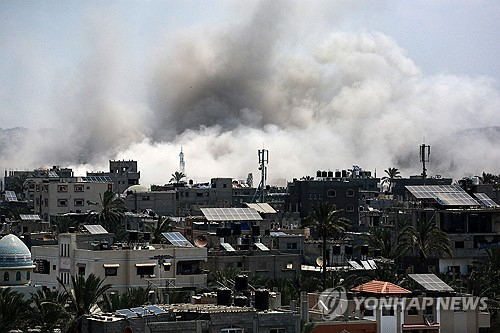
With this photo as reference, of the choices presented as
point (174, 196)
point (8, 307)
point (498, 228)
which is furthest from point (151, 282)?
point (174, 196)

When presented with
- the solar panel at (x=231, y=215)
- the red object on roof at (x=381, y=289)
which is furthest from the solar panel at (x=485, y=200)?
the red object on roof at (x=381, y=289)

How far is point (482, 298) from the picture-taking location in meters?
64.6

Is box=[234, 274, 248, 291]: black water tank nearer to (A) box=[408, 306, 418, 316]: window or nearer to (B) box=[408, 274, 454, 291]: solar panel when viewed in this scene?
(A) box=[408, 306, 418, 316]: window

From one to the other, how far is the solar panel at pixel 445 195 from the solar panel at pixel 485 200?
28.9 inches

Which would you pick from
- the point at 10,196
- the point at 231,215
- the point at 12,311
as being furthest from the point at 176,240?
the point at 10,196

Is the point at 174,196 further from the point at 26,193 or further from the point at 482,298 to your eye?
the point at 482,298

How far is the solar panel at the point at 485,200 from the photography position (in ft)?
322

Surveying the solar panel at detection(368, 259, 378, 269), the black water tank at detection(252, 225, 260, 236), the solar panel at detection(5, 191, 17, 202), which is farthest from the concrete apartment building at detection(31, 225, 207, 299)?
the solar panel at detection(5, 191, 17, 202)

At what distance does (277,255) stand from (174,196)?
2305 inches

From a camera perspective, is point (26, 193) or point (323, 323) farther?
point (26, 193)

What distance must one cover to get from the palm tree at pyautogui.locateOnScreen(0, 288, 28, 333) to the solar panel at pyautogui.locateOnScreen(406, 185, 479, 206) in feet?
133

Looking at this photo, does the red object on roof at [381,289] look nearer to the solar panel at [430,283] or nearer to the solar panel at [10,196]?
the solar panel at [430,283]

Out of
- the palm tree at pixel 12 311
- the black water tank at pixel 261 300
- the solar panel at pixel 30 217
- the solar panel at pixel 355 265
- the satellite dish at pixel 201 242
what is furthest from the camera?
the solar panel at pixel 30 217

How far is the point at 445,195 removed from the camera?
98.6 meters
